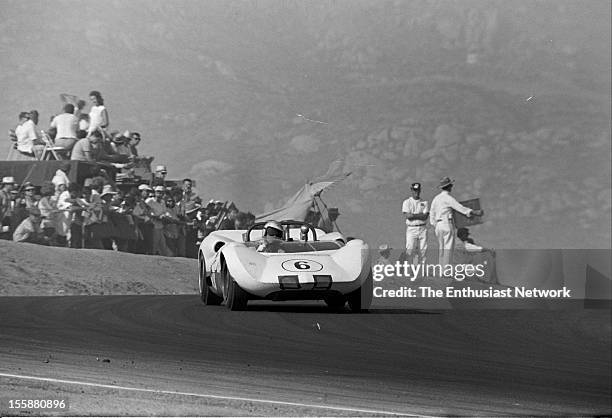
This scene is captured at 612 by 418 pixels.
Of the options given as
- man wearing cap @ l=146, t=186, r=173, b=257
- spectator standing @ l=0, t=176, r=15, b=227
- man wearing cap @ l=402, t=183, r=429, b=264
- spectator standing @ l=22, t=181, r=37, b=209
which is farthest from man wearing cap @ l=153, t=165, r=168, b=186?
man wearing cap @ l=402, t=183, r=429, b=264

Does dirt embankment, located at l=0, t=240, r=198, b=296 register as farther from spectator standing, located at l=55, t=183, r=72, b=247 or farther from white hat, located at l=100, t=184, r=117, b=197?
white hat, located at l=100, t=184, r=117, b=197

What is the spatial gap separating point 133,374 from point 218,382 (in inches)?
23.4

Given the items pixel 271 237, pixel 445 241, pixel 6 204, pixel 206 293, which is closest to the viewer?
pixel 271 237

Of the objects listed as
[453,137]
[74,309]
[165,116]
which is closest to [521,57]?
[453,137]

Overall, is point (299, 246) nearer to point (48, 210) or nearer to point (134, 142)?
point (48, 210)

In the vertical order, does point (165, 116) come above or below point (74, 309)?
above

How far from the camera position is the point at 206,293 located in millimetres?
10547

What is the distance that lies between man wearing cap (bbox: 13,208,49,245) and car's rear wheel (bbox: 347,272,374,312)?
20.9 feet

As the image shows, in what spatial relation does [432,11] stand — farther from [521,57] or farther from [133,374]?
[133,374]

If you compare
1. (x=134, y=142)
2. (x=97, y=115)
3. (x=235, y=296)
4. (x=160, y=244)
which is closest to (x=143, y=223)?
(x=160, y=244)

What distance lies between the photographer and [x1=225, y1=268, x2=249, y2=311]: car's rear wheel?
948 centimetres

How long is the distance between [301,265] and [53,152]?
7.69 metres

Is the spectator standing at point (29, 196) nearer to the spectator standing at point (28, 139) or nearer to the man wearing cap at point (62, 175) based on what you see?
the man wearing cap at point (62, 175)

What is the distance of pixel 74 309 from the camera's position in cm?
1037
